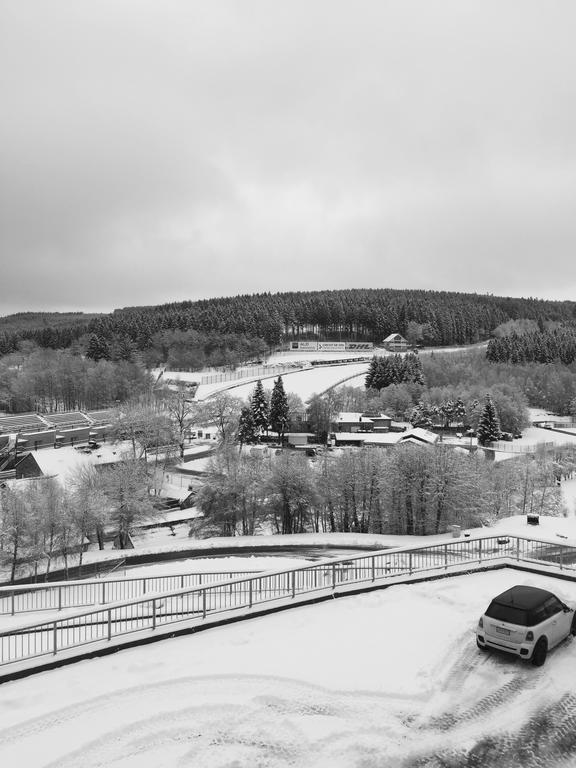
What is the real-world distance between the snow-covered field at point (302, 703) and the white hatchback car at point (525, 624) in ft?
1.05

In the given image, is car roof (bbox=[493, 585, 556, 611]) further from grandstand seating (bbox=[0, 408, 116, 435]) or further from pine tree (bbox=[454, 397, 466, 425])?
pine tree (bbox=[454, 397, 466, 425])

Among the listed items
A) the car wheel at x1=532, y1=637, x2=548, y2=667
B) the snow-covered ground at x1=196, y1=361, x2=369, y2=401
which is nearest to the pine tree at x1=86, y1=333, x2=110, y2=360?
the snow-covered ground at x1=196, y1=361, x2=369, y2=401

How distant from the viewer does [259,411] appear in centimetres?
8219

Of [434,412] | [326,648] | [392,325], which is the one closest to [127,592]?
[326,648]

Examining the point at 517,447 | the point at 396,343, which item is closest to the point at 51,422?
the point at 517,447

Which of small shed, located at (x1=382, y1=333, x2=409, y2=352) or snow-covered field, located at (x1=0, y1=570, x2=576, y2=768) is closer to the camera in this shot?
snow-covered field, located at (x1=0, y1=570, x2=576, y2=768)

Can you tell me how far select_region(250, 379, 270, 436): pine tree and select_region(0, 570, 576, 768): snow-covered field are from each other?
227 ft

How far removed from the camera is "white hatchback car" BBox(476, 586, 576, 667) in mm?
10266

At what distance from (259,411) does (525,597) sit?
236 feet

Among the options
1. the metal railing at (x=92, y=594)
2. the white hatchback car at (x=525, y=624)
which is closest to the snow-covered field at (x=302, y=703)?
the white hatchback car at (x=525, y=624)

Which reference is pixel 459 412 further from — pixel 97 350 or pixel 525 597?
pixel 97 350

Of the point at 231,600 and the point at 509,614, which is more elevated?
the point at 509,614

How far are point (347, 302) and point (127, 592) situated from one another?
532 ft

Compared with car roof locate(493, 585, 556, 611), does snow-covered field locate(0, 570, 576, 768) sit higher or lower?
lower
